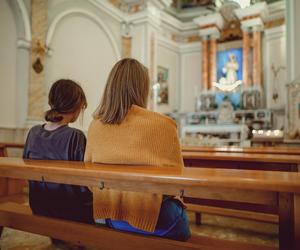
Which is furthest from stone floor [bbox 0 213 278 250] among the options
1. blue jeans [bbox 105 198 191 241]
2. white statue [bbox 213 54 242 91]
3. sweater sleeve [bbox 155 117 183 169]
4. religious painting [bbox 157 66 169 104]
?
religious painting [bbox 157 66 169 104]

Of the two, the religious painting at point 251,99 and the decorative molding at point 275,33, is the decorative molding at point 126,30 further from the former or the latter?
the decorative molding at point 275,33

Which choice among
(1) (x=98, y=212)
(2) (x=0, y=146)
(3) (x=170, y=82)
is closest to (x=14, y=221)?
(1) (x=98, y=212)

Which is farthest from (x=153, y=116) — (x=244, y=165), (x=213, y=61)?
(x=213, y=61)

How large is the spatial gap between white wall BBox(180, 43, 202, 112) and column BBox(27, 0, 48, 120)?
23.9ft

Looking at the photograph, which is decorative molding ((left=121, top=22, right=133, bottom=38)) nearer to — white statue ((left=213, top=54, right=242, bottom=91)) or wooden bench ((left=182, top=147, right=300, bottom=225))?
white statue ((left=213, top=54, right=242, bottom=91))

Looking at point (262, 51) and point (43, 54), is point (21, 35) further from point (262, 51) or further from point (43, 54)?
point (262, 51)

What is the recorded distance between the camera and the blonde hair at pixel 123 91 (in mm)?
1643

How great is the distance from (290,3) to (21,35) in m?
6.64

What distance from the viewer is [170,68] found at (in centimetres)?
1296

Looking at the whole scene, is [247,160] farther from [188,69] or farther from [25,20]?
[188,69]

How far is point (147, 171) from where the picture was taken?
1359 millimetres

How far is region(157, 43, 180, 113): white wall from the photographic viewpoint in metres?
12.3

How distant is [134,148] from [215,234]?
150cm

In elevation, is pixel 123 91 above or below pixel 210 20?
below
